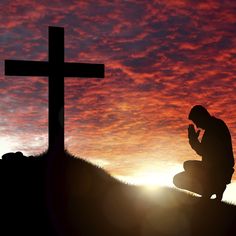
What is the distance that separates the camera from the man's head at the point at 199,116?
33.9 ft

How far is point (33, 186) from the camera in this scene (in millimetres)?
11000

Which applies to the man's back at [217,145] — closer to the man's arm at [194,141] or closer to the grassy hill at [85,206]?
the man's arm at [194,141]

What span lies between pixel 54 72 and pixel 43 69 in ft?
1.00

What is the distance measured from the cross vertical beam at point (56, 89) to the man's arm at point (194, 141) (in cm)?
361

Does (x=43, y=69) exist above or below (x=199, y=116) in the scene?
above

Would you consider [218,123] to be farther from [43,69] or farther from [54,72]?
[43,69]

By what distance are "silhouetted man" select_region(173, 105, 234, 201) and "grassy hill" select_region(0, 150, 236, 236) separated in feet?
2.22

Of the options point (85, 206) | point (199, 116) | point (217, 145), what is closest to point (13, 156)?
point (85, 206)

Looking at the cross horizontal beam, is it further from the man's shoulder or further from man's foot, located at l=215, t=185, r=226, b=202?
man's foot, located at l=215, t=185, r=226, b=202

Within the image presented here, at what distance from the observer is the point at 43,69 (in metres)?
13.1

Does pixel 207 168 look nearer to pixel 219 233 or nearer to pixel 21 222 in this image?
pixel 219 233

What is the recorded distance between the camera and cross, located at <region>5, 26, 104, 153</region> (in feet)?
42.0

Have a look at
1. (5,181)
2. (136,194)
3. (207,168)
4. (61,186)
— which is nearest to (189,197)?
(136,194)

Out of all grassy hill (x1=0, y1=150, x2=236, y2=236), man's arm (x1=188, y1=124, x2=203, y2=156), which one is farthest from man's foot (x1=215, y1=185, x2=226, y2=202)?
man's arm (x1=188, y1=124, x2=203, y2=156)
